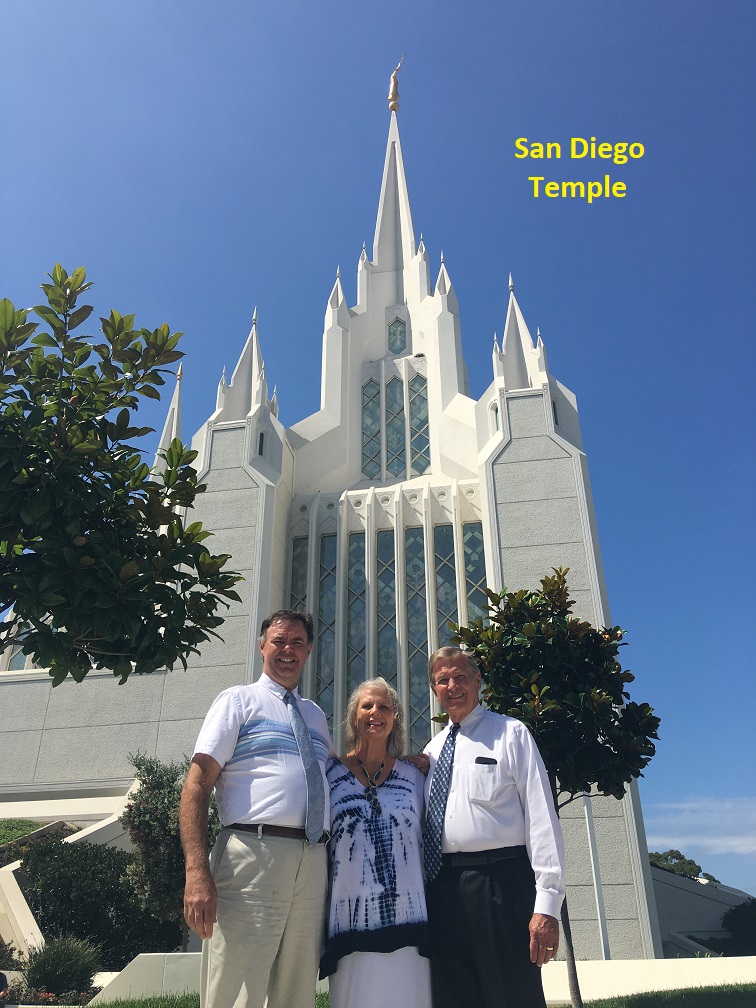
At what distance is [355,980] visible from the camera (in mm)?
2865

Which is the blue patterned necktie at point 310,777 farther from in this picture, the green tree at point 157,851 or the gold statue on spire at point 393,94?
the gold statue on spire at point 393,94

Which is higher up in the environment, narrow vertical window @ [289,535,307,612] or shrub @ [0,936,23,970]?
narrow vertical window @ [289,535,307,612]

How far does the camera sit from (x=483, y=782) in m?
3.24

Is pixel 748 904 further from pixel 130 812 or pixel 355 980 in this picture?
pixel 355 980

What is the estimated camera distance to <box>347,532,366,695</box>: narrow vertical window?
16558 millimetres

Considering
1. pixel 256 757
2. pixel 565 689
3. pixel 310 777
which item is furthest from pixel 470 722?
pixel 565 689

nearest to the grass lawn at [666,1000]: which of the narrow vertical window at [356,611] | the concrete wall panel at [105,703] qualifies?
the concrete wall panel at [105,703]

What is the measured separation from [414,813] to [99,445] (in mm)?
2788

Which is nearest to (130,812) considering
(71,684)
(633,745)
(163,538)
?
(71,684)

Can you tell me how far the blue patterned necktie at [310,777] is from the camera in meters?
3.00

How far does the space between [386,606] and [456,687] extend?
13.6 meters

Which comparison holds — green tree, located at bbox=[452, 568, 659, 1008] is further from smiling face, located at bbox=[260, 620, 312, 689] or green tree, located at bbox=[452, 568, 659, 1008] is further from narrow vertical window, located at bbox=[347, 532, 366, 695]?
narrow vertical window, located at bbox=[347, 532, 366, 695]

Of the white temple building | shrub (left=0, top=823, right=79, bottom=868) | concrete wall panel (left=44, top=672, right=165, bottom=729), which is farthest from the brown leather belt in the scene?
concrete wall panel (left=44, top=672, right=165, bottom=729)

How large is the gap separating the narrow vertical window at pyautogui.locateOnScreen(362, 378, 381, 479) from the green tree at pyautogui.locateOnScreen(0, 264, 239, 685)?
14.9 m
